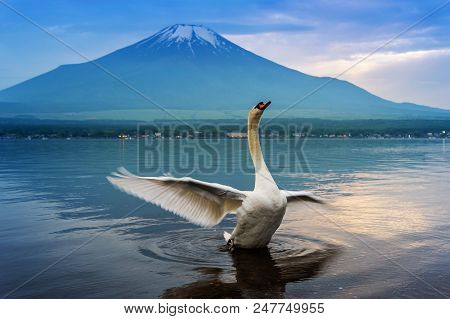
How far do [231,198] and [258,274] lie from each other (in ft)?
8.14

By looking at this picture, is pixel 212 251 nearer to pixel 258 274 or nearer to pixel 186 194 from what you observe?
pixel 186 194

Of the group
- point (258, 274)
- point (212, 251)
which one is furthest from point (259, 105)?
point (258, 274)

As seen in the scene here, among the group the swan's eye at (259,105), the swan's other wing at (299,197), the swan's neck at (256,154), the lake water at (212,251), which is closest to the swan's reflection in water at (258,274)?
the lake water at (212,251)

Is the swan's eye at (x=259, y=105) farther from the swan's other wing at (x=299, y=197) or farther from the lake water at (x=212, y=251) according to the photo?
the lake water at (x=212, y=251)

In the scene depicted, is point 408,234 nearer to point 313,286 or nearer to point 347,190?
point 313,286

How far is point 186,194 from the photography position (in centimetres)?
1304

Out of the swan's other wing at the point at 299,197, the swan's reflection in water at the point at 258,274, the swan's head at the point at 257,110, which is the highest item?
the swan's head at the point at 257,110

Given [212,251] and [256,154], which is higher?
[256,154]

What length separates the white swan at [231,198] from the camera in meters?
12.3

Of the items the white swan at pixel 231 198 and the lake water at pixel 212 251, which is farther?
the white swan at pixel 231 198

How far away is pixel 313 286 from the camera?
998cm

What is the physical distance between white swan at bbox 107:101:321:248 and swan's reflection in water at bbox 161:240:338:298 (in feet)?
1.48

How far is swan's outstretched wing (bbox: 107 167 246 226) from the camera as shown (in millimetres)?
12578
